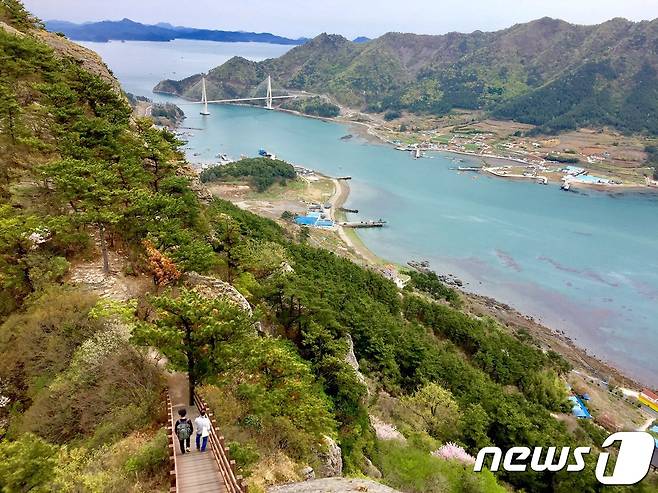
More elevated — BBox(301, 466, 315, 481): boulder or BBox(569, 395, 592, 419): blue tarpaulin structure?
BBox(301, 466, 315, 481): boulder

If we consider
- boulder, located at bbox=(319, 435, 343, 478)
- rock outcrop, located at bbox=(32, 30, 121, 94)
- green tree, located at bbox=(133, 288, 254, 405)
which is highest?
rock outcrop, located at bbox=(32, 30, 121, 94)

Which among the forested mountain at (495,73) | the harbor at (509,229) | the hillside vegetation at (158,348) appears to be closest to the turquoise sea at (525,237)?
the harbor at (509,229)

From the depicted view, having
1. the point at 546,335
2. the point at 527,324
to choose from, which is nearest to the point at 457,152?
the point at 527,324

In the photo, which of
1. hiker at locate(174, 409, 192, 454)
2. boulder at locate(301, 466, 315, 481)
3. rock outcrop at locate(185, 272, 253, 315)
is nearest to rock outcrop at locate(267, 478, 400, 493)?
boulder at locate(301, 466, 315, 481)

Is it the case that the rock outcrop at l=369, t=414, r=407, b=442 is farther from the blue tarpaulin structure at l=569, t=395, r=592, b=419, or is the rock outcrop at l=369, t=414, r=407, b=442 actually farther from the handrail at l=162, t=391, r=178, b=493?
the blue tarpaulin structure at l=569, t=395, r=592, b=419

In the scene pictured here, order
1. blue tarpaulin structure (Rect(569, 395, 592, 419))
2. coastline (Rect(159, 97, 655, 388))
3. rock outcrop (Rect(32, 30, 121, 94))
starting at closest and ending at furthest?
1. rock outcrop (Rect(32, 30, 121, 94))
2. blue tarpaulin structure (Rect(569, 395, 592, 419))
3. coastline (Rect(159, 97, 655, 388))

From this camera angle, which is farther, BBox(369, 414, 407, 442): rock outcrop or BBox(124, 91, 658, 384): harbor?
BBox(124, 91, 658, 384): harbor
